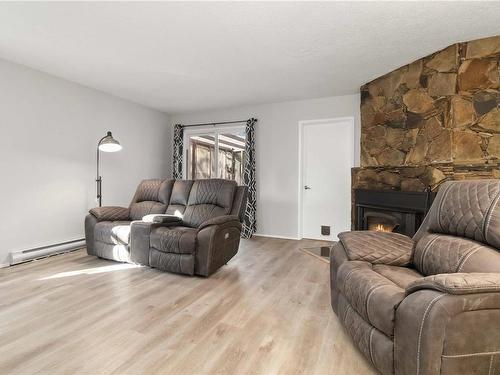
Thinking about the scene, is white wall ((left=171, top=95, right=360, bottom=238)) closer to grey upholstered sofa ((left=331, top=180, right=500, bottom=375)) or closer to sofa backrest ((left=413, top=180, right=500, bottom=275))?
grey upholstered sofa ((left=331, top=180, right=500, bottom=375))

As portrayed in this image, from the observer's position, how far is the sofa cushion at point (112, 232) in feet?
10.5

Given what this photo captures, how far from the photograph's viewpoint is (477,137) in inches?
104

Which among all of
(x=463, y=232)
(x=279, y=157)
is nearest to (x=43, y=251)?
(x=279, y=157)

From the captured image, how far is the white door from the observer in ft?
14.3

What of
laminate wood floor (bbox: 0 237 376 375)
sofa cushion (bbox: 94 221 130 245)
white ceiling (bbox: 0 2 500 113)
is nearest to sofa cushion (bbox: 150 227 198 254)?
laminate wood floor (bbox: 0 237 376 375)

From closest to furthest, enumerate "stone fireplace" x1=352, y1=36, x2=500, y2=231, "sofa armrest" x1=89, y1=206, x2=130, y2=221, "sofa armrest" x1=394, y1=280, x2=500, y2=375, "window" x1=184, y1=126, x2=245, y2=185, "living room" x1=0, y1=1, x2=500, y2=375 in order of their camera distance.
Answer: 1. "sofa armrest" x1=394, y1=280, x2=500, y2=375
2. "living room" x1=0, y1=1, x2=500, y2=375
3. "stone fireplace" x1=352, y1=36, x2=500, y2=231
4. "sofa armrest" x1=89, y1=206, x2=130, y2=221
5. "window" x1=184, y1=126, x2=245, y2=185

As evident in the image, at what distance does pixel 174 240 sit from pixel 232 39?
85.5 inches

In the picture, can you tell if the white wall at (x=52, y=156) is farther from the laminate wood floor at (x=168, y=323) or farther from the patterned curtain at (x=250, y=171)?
the patterned curtain at (x=250, y=171)

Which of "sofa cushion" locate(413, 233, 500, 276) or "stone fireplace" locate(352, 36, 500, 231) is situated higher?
"stone fireplace" locate(352, 36, 500, 231)

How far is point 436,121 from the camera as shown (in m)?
2.91

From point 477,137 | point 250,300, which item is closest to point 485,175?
point 477,137

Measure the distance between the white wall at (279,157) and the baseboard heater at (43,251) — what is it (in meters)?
2.95

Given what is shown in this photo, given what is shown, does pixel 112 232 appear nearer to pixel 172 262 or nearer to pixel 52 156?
pixel 172 262

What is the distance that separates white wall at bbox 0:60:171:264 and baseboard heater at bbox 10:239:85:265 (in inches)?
3.2
